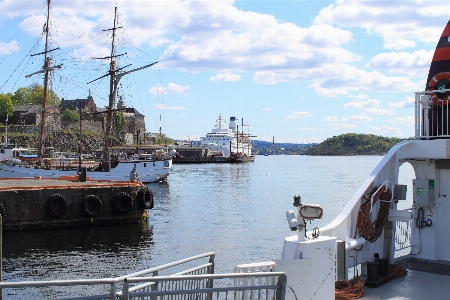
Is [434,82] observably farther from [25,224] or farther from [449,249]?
[25,224]

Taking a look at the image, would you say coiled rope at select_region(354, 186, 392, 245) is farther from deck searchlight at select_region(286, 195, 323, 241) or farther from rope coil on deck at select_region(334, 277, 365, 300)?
deck searchlight at select_region(286, 195, 323, 241)

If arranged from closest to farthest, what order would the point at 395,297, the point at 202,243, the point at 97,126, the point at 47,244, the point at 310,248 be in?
the point at 310,248 < the point at 395,297 < the point at 47,244 < the point at 202,243 < the point at 97,126

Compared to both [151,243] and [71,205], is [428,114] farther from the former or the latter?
[71,205]

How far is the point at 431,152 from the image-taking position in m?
11.1

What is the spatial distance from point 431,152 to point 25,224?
26386 mm

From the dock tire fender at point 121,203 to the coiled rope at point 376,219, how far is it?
2725 centimetres

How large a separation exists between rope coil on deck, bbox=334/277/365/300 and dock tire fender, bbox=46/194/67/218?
1051 inches

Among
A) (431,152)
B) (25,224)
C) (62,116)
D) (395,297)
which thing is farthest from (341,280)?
(62,116)

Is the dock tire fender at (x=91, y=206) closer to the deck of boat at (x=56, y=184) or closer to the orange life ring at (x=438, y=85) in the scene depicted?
the deck of boat at (x=56, y=184)

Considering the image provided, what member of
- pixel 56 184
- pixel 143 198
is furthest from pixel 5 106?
pixel 143 198

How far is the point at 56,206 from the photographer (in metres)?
33.5

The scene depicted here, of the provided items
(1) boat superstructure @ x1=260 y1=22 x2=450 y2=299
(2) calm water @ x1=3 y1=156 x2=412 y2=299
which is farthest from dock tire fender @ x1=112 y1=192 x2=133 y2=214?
(1) boat superstructure @ x1=260 y1=22 x2=450 y2=299

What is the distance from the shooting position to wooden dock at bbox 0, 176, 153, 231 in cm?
3195

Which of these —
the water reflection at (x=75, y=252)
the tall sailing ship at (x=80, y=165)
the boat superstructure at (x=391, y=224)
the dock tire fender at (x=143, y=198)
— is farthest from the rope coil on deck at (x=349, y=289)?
the tall sailing ship at (x=80, y=165)
